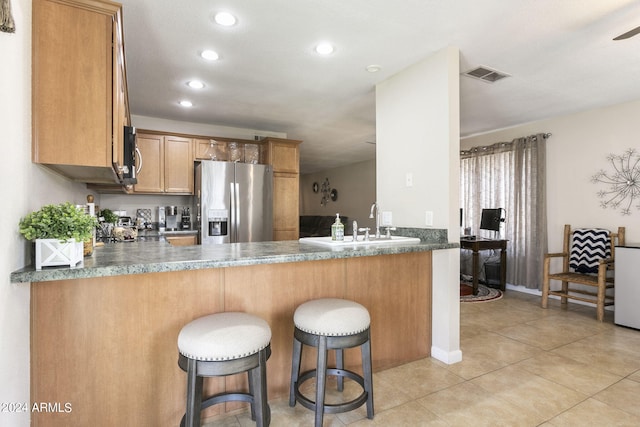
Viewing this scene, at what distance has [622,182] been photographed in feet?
12.8

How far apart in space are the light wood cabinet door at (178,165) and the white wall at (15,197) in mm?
2950

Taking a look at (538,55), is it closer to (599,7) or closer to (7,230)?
(599,7)

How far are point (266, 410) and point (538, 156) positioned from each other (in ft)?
15.9

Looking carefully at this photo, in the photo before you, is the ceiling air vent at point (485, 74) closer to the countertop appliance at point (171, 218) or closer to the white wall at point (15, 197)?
the white wall at point (15, 197)

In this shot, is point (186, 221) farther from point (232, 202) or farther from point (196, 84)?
point (196, 84)

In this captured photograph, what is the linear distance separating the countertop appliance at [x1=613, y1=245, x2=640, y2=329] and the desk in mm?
1420

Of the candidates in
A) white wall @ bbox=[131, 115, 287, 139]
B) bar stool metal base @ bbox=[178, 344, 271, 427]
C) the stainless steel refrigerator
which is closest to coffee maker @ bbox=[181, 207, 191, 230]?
the stainless steel refrigerator

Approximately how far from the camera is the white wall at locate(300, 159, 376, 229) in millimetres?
8148

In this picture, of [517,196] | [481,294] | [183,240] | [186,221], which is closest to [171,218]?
[186,221]

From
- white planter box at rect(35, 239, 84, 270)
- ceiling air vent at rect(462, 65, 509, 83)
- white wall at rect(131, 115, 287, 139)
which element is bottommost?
white planter box at rect(35, 239, 84, 270)

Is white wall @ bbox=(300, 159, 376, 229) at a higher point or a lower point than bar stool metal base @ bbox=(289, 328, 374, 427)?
higher

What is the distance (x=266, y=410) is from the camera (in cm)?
148

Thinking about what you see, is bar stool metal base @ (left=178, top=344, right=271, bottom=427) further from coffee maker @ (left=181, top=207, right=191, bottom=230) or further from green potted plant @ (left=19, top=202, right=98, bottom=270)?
coffee maker @ (left=181, top=207, right=191, bottom=230)

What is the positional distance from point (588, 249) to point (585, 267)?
0.22 m
